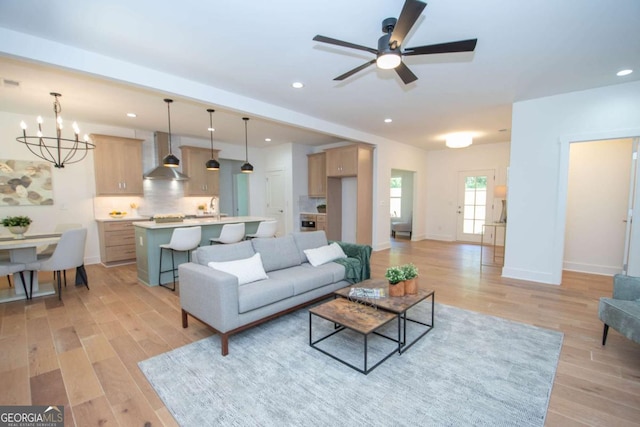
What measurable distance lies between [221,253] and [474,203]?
24.4ft

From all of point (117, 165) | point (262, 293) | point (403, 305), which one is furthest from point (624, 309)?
point (117, 165)

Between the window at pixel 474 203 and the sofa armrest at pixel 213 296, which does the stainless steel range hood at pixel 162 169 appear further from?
the window at pixel 474 203

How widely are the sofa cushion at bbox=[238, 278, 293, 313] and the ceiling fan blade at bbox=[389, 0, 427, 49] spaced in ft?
7.73

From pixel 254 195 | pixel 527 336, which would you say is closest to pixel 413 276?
pixel 527 336

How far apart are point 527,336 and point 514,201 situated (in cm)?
255

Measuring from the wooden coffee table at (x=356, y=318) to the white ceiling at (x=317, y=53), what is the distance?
8.14ft

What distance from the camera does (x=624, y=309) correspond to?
2.31 metres

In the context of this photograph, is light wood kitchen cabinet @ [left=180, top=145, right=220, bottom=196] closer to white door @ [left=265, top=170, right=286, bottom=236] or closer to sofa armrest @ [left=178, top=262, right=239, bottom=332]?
white door @ [left=265, top=170, right=286, bottom=236]

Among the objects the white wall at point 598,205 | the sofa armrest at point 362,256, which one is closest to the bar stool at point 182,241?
the sofa armrest at point 362,256

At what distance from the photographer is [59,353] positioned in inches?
96.3

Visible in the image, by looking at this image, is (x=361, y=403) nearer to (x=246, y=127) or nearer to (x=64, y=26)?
(x=64, y=26)

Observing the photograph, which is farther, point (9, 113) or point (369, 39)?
point (9, 113)

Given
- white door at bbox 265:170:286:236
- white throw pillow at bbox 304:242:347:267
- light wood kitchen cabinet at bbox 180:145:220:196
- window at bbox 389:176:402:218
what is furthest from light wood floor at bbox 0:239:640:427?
window at bbox 389:176:402:218

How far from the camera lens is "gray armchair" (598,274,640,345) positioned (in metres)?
2.19
